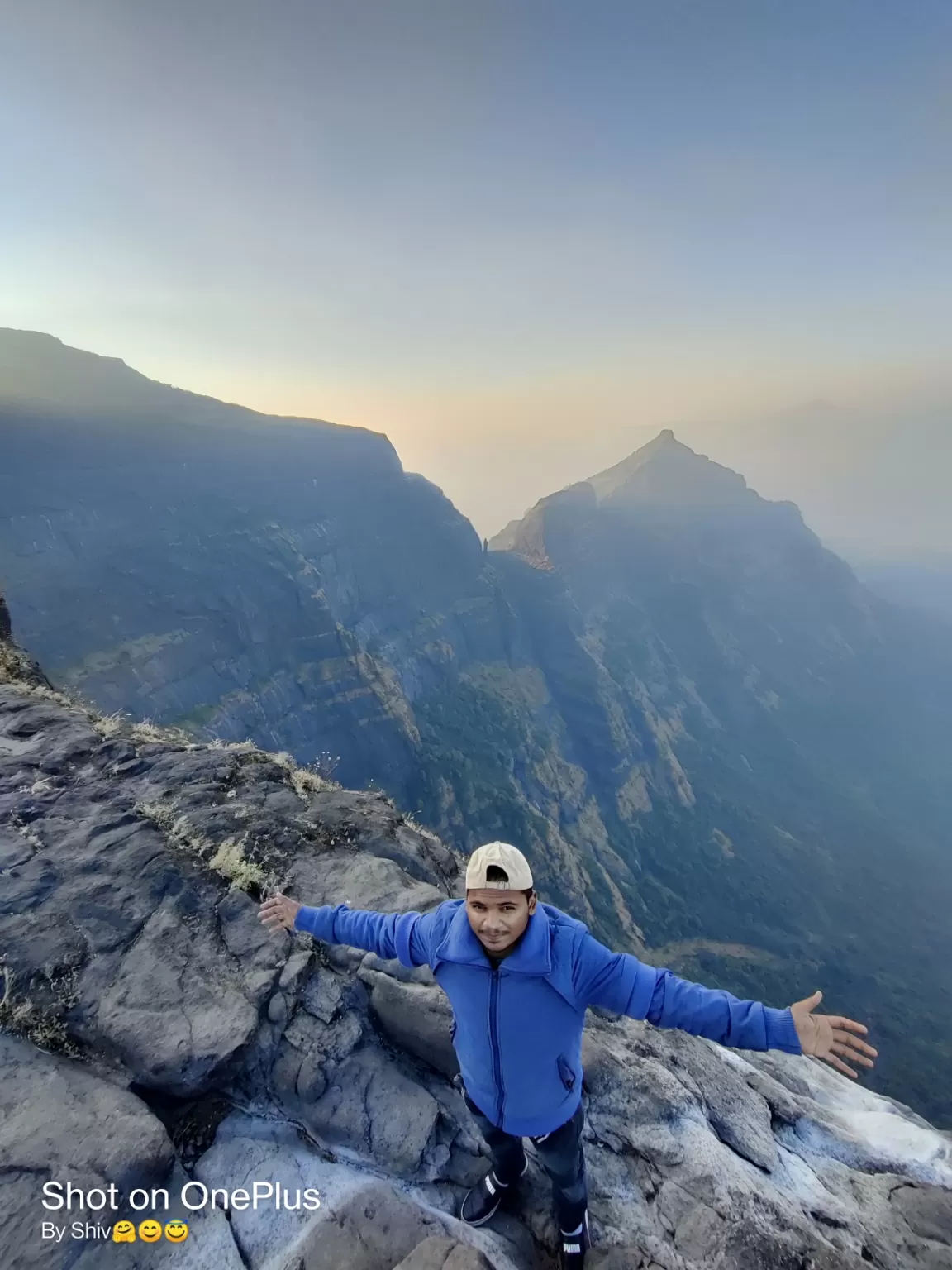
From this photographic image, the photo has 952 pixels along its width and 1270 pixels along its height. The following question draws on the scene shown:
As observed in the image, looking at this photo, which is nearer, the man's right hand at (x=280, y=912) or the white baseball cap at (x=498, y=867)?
the white baseball cap at (x=498, y=867)

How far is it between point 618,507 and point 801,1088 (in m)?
160

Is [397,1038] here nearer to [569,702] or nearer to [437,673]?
[437,673]

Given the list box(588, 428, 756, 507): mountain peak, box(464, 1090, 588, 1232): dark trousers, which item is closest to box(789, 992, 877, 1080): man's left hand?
box(464, 1090, 588, 1232): dark trousers

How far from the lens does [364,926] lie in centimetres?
467

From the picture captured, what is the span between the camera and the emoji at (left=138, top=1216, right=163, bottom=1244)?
13.1ft

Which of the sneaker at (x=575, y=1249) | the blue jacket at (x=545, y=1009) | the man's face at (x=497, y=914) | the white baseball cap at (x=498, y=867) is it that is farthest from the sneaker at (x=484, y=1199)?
the white baseball cap at (x=498, y=867)

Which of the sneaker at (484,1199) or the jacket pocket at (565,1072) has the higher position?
the jacket pocket at (565,1072)

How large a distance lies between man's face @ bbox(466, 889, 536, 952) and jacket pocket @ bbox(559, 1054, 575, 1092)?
974 millimetres

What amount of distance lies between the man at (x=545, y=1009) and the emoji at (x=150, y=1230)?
7.51 ft

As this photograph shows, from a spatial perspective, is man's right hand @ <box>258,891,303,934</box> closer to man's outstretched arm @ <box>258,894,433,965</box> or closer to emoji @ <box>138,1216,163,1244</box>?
man's outstretched arm @ <box>258,894,433,965</box>

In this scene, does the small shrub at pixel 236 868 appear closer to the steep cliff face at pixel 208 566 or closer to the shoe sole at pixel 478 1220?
the shoe sole at pixel 478 1220

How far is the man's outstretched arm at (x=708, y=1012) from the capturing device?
3668 millimetres

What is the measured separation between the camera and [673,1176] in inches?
200

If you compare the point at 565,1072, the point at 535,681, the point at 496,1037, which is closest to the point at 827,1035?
the point at 565,1072
